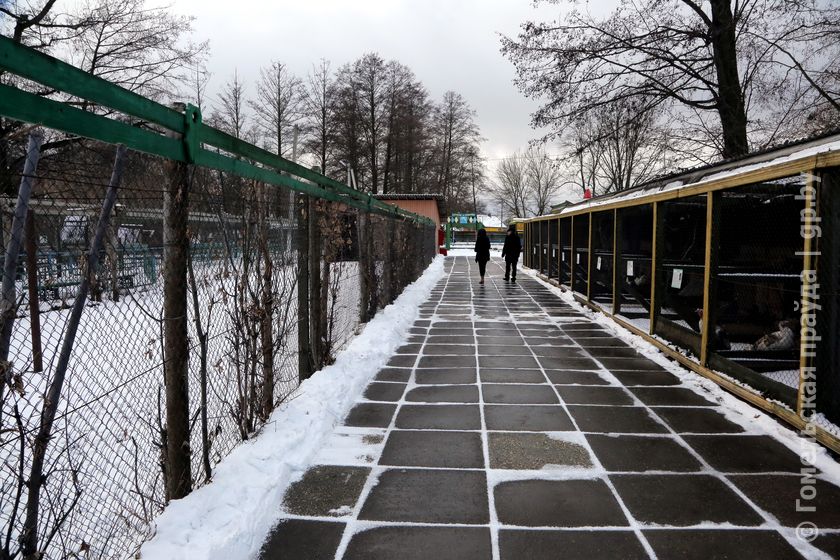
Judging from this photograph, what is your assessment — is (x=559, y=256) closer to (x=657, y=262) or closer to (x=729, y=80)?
(x=729, y=80)

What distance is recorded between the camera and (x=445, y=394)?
4.57m

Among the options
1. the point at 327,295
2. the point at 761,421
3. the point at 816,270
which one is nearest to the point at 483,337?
the point at 327,295

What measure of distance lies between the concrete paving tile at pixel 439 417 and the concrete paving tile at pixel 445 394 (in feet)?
0.50

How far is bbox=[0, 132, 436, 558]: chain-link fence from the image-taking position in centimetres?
184

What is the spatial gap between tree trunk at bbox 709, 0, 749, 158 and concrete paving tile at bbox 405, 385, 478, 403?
9777 mm

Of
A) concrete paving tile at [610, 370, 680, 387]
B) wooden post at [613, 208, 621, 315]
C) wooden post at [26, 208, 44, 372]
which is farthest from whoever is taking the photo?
wooden post at [613, 208, 621, 315]

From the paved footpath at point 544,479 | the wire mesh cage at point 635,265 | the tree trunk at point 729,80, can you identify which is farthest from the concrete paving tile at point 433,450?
the tree trunk at point 729,80

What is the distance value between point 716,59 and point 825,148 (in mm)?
9974

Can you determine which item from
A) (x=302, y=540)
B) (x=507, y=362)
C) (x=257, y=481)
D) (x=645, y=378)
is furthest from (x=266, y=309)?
(x=645, y=378)

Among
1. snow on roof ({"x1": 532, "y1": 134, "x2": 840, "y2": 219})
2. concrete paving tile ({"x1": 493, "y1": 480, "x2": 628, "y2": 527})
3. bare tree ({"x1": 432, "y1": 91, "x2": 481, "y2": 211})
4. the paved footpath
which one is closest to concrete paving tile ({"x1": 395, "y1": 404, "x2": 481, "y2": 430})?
the paved footpath

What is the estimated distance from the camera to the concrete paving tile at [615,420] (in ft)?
12.2

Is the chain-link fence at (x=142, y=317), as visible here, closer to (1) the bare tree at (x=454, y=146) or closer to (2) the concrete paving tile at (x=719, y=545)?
(2) the concrete paving tile at (x=719, y=545)

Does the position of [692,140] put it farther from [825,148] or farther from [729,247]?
[825,148]

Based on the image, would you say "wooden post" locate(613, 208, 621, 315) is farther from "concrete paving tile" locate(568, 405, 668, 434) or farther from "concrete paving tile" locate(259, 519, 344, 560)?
"concrete paving tile" locate(259, 519, 344, 560)
